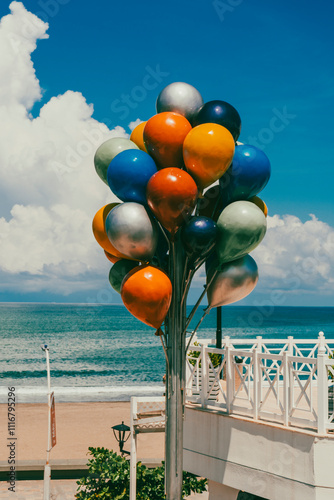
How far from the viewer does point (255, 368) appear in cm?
767

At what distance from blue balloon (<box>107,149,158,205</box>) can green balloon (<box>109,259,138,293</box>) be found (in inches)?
36.0

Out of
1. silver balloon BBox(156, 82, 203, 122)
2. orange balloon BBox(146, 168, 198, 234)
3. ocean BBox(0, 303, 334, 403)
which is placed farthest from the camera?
ocean BBox(0, 303, 334, 403)

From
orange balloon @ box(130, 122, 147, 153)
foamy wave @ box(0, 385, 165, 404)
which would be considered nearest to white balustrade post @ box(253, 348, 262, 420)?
orange balloon @ box(130, 122, 147, 153)

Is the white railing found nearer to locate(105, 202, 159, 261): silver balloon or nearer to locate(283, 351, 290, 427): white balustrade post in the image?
locate(283, 351, 290, 427): white balustrade post

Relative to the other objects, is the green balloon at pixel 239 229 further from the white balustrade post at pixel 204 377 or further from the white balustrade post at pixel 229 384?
the white balustrade post at pixel 204 377

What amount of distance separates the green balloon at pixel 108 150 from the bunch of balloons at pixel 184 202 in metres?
0.02

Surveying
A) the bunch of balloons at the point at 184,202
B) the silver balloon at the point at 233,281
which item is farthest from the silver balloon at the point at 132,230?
the silver balloon at the point at 233,281

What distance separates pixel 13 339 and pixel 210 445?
71992 mm

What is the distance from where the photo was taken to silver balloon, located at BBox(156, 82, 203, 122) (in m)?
7.75

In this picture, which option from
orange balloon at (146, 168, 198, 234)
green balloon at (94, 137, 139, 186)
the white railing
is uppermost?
green balloon at (94, 137, 139, 186)

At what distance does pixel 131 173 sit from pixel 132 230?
0.75m

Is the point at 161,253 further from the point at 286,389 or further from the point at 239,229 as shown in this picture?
the point at 286,389

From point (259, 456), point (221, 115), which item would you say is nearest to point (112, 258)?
point (221, 115)

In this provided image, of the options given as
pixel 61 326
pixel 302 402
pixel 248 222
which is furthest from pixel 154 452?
pixel 61 326
